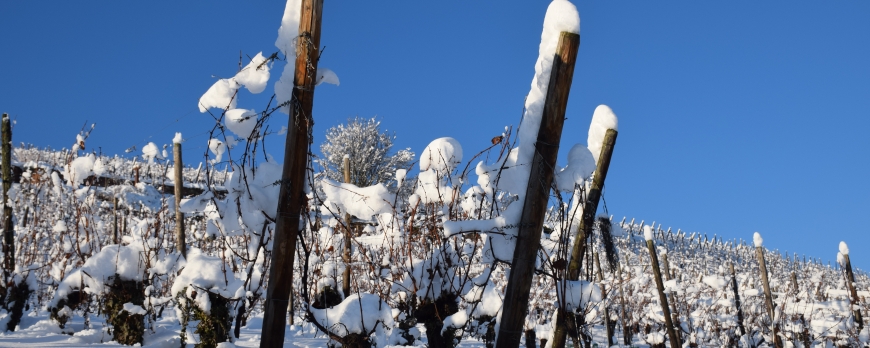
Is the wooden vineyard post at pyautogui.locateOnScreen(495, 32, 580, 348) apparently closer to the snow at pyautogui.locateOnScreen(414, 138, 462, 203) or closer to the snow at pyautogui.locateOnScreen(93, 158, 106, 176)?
the snow at pyautogui.locateOnScreen(414, 138, 462, 203)

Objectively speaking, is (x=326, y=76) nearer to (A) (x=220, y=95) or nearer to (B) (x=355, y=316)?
(A) (x=220, y=95)

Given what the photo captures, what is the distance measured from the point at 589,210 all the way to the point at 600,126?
0.51m

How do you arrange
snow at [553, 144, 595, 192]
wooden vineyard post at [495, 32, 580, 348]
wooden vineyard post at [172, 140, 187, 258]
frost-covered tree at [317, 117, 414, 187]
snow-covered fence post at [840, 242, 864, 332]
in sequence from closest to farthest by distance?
wooden vineyard post at [495, 32, 580, 348] → snow at [553, 144, 595, 192] → wooden vineyard post at [172, 140, 187, 258] → snow-covered fence post at [840, 242, 864, 332] → frost-covered tree at [317, 117, 414, 187]

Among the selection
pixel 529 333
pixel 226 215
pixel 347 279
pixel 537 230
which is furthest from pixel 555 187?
pixel 529 333

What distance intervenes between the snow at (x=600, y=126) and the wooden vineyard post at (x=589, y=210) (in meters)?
0.03

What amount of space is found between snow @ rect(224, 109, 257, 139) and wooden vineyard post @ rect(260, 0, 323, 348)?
1.12 feet

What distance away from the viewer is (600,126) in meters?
3.52

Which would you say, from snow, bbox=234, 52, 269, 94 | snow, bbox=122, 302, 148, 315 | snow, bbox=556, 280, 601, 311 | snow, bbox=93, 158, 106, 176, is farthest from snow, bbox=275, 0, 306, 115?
snow, bbox=93, 158, 106, 176

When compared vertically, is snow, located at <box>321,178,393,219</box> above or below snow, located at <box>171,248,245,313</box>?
above

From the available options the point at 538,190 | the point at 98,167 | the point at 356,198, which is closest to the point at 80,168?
the point at 98,167

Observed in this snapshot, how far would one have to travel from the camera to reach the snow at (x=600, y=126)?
138 inches

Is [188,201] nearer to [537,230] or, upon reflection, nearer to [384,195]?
[384,195]

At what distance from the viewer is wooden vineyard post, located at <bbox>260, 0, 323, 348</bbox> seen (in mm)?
2670

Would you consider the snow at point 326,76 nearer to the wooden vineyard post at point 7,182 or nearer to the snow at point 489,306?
the snow at point 489,306
